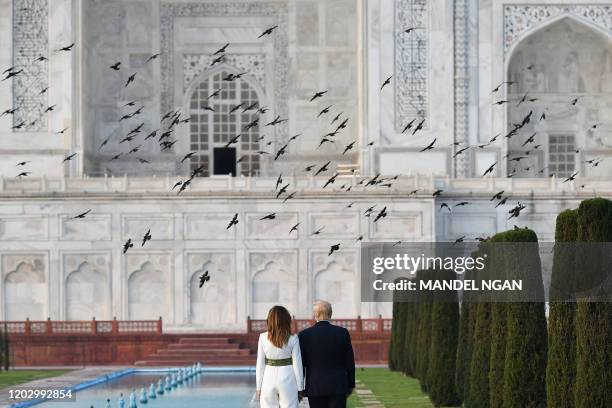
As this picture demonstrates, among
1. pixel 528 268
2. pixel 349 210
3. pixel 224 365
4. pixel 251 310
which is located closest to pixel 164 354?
pixel 224 365

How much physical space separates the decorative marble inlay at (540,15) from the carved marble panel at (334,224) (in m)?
7.39

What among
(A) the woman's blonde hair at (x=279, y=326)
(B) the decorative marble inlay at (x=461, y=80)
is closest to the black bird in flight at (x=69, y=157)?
(B) the decorative marble inlay at (x=461, y=80)

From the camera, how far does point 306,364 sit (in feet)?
39.8

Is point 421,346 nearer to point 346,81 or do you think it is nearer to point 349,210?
point 349,210

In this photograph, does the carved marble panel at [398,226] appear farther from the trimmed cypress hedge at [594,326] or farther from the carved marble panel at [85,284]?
the trimmed cypress hedge at [594,326]

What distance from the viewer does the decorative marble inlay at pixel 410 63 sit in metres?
38.8

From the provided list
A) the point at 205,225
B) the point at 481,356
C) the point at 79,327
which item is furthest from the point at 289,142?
the point at 481,356

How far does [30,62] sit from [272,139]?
22.9ft

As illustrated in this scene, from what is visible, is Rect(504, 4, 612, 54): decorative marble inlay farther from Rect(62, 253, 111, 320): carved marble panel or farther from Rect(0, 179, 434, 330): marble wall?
Rect(62, 253, 111, 320): carved marble panel

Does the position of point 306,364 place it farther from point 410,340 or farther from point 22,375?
point 22,375

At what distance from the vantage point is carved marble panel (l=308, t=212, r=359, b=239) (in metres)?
34.8

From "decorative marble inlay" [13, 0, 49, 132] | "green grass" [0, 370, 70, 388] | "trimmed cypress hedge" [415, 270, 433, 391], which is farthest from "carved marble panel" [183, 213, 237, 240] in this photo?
"trimmed cypress hedge" [415, 270, 433, 391]

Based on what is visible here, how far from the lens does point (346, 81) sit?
1628 inches

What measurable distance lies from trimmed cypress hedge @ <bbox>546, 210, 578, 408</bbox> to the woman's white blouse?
326 centimetres
